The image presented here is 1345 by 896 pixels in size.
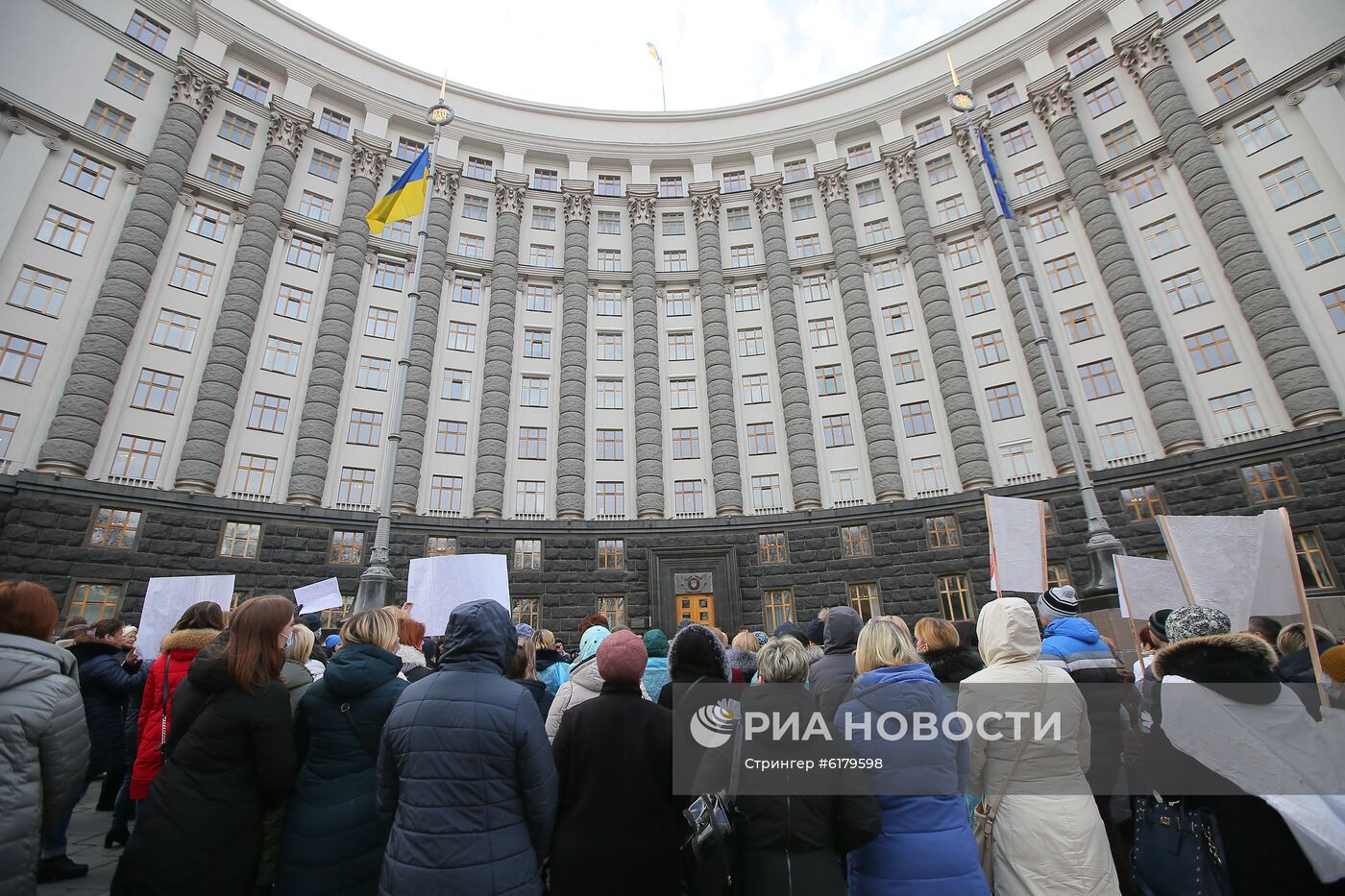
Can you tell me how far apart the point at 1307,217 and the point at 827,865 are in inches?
1162

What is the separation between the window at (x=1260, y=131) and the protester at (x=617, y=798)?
31699mm

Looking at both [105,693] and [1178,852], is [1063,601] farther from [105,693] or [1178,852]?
[105,693]

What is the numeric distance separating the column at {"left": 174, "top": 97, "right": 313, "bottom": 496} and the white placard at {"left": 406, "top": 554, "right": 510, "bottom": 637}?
15.9m

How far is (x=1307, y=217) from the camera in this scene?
68.0 ft

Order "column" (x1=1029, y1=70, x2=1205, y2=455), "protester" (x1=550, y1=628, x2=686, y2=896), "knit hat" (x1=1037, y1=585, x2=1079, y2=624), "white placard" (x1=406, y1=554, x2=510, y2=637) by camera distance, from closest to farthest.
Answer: "protester" (x1=550, y1=628, x2=686, y2=896)
"knit hat" (x1=1037, y1=585, x2=1079, y2=624)
"white placard" (x1=406, y1=554, x2=510, y2=637)
"column" (x1=1029, y1=70, x2=1205, y2=455)

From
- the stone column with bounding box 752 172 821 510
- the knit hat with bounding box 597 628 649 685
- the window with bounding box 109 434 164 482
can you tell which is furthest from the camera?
the stone column with bounding box 752 172 821 510

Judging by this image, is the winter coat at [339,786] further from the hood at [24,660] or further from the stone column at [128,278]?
the stone column at [128,278]

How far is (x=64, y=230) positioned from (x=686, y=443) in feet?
79.1

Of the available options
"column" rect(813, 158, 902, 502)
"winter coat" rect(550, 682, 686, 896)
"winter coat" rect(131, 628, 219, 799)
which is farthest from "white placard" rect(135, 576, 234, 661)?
"column" rect(813, 158, 902, 502)

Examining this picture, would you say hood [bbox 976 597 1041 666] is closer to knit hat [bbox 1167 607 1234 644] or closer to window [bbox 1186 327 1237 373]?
knit hat [bbox 1167 607 1234 644]

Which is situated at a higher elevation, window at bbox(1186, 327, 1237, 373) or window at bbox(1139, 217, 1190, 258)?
window at bbox(1139, 217, 1190, 258)

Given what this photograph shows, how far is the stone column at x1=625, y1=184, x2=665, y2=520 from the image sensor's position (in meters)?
26.1

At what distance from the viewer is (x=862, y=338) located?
89.1ft

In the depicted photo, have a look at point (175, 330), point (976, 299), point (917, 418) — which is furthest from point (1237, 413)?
point (175, 330)
